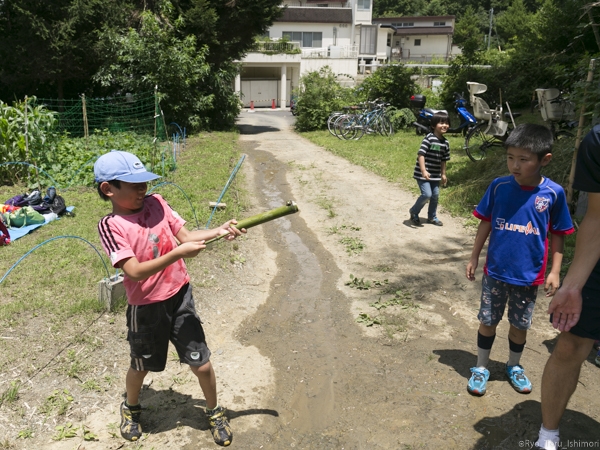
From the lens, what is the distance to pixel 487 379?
348 centimetres

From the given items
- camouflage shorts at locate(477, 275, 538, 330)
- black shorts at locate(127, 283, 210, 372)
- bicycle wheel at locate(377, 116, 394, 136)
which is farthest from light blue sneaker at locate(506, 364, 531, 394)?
bicycle wheel at locate(377, 116, 394, 136)

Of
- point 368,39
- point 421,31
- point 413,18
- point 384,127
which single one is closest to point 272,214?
point 384,127

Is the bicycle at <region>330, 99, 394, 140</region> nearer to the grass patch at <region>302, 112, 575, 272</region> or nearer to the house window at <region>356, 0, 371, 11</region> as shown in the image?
the grass patch at <region>302, 112, 575, 272</region>

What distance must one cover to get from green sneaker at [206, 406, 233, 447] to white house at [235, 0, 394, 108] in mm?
30201

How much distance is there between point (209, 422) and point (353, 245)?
382 cm

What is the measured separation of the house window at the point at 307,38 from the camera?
42500mm

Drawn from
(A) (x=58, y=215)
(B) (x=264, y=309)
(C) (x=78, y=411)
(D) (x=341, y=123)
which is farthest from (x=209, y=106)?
(C) (x=78, y=411)

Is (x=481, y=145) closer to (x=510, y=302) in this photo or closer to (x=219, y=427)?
(x=510, y=302)

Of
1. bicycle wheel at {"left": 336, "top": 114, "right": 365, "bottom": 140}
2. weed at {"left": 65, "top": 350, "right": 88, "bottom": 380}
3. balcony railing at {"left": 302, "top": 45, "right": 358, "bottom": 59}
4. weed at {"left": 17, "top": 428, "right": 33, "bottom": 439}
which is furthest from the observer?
balcony railing at {"left": 302, "top": 45, "right": 358, "bottom": 59}

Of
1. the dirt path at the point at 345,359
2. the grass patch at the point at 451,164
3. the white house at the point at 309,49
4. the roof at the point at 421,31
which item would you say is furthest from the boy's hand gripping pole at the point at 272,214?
the roof at the point at 421,31

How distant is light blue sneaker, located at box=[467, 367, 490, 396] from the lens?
3.39 meters

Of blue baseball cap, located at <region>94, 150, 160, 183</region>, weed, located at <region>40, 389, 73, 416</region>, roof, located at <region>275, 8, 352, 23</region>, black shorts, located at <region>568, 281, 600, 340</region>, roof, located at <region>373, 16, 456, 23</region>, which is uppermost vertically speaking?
roof, located at <region>373, 16, 456, 23</region>

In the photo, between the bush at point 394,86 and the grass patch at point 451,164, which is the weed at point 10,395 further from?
the bush at point 394,86

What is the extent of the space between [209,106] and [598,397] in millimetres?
17685
